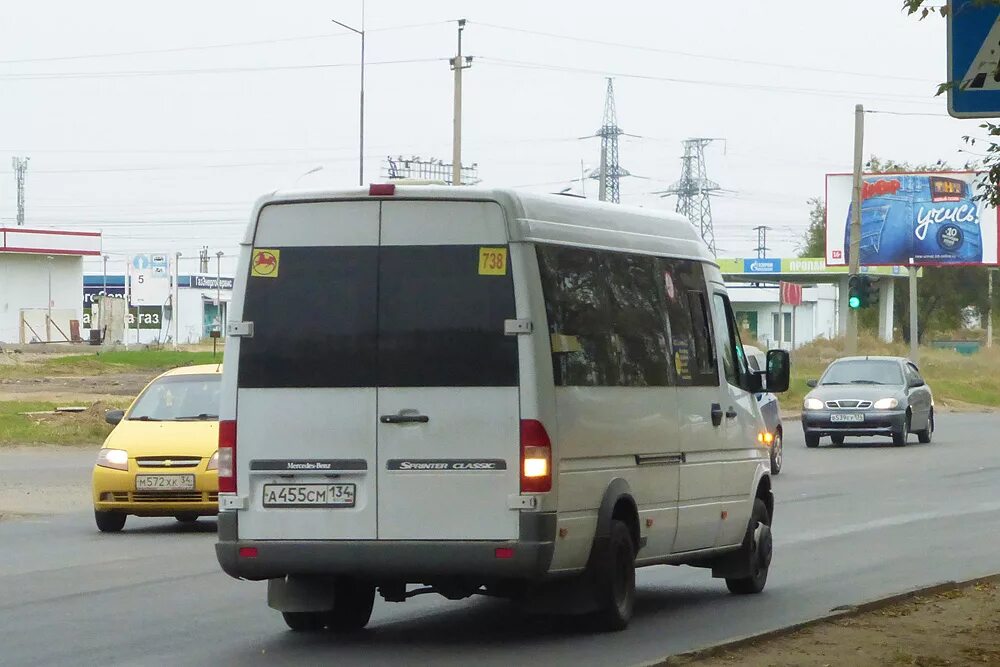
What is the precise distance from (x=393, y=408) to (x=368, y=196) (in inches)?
44.9

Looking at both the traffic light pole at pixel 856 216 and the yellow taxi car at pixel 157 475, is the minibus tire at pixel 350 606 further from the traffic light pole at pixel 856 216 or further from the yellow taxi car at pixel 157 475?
the traffic light pole at pixel 856 216

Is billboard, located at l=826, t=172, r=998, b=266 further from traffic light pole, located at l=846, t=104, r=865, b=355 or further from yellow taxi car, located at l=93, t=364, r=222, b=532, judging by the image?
yellow taxi car, located at l=93, t=364, r=222, b=532

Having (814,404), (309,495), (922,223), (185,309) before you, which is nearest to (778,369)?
(309,495)

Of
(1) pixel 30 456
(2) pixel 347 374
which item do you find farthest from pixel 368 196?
(1) pixel 30 456

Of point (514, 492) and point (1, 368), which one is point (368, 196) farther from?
point (1, 368)

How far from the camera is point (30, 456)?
2934 centimetres

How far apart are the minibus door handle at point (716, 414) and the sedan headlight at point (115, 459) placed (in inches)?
289

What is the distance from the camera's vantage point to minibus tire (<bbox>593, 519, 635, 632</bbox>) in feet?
32.4

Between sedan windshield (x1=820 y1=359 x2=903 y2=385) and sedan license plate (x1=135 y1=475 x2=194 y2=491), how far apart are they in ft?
60.9

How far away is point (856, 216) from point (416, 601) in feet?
113

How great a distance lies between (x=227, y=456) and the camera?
9648 mm

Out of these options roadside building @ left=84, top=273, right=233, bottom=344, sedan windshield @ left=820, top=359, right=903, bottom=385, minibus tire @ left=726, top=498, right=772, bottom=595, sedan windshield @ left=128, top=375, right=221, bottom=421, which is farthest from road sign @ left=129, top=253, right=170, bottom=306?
minibus tire @ left=726, top=498, right=772, bottom=595

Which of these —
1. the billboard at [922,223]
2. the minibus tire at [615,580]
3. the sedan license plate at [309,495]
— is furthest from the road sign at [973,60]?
the billboard at [922,223]

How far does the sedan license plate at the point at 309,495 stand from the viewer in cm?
948
